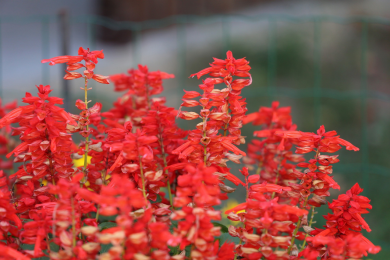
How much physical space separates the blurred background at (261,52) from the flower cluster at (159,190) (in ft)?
5.88

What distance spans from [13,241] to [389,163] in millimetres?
3073

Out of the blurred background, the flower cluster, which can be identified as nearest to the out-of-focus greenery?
the blurred background

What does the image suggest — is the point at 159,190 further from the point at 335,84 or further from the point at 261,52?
the point at 261,52

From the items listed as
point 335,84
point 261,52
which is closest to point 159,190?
point 335,84

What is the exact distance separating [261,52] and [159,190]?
351cm

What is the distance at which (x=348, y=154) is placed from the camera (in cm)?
310

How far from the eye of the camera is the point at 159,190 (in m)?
0.62

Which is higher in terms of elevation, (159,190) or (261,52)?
(261,52)

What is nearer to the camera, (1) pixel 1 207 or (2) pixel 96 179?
(1) pixel 1 207

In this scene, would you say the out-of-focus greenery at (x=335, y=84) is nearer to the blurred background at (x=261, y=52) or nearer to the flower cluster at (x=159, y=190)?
the blurred background at (x=261, y=52)

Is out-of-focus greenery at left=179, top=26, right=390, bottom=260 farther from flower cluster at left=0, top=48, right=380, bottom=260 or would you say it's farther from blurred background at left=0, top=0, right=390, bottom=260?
flower cluster at left=0, top=48, right=380, bottom=260

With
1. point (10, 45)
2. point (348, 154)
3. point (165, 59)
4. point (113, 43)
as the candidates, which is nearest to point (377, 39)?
point (348, 154)

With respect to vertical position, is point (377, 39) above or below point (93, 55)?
above

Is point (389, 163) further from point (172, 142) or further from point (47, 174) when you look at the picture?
point (47, 174)
